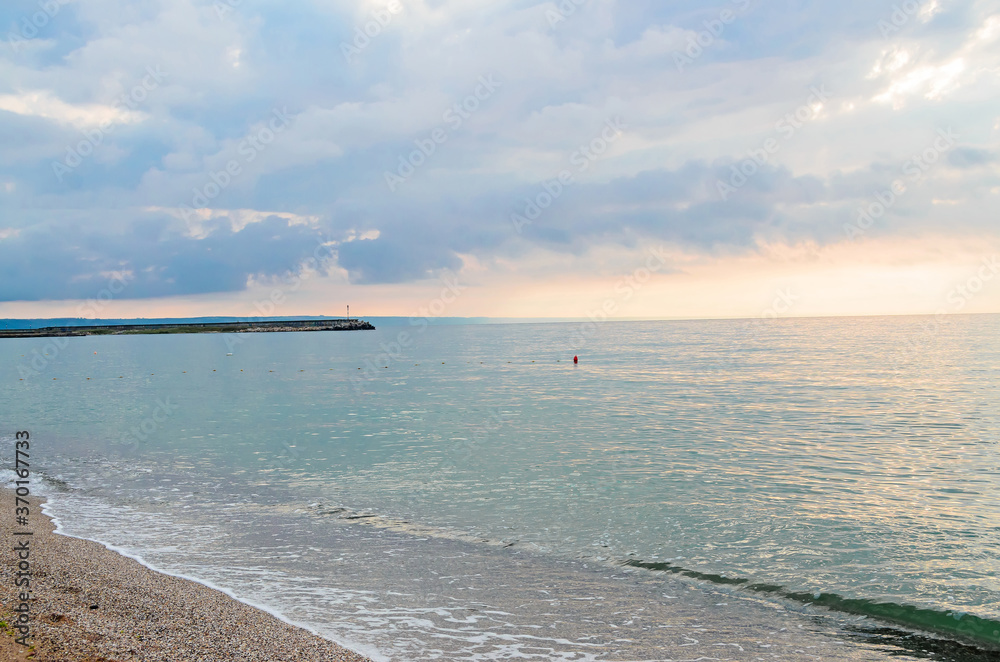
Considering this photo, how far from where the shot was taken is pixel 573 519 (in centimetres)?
1734

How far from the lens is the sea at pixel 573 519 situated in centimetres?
1070

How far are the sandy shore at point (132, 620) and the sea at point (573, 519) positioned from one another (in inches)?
27.5

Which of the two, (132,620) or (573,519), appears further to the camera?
(573,519)

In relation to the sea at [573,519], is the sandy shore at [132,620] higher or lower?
higher

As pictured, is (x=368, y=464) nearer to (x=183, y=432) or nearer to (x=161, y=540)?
(x=161, y=540)

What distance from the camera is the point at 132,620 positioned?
9.88 meters

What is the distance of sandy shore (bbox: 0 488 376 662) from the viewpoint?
28.4 ft

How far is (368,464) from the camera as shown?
82.8 feet

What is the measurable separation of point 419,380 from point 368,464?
42033 mm

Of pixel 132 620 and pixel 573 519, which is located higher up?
pixel 132 620

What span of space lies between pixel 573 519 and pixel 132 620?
11.0 metres

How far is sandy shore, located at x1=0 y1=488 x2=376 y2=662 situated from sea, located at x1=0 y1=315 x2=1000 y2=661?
27.5 inches

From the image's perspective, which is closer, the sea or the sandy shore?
the sandy shore

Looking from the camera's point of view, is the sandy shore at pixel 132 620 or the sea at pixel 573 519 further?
the sea at pixel 573 519
